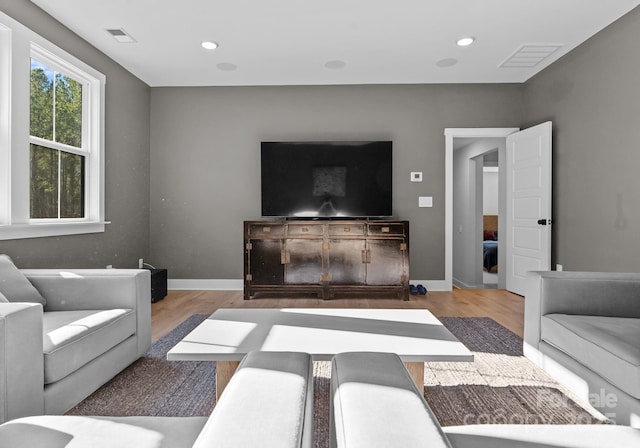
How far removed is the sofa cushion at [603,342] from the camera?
4.83ft

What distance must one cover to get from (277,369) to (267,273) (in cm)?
349

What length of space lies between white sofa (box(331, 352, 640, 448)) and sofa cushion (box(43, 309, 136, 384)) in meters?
1.40

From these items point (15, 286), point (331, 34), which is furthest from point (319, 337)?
point (331, 34)

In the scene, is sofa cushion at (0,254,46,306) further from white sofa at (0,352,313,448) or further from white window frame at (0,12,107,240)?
white sofa at (0,352,313,448)

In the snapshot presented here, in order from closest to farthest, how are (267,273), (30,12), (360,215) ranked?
(30,12), (267,273), (360,215)

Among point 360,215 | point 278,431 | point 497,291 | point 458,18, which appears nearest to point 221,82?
point 360,215

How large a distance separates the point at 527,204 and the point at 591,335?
3010mm

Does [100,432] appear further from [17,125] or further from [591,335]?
[17,125]

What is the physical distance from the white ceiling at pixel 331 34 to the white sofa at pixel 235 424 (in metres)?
2.93

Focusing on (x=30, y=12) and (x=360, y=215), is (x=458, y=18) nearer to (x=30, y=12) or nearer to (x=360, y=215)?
(x=360, y=215)

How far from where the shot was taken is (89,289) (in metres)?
2.26

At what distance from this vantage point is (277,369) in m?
0.81

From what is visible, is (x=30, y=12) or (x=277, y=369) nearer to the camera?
(x=277, y=369)

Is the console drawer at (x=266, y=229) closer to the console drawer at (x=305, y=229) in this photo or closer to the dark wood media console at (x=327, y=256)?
the dark wood media console at (x=327, y=256)
